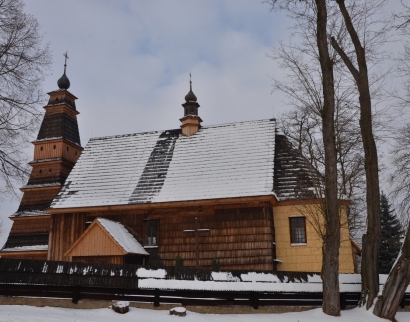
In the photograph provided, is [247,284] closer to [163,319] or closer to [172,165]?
[163,319]

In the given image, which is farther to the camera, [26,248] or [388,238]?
[388,238]

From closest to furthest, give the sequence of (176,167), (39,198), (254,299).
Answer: (254,299)
(176,167)
(39,198)

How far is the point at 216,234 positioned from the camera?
19.5 meters

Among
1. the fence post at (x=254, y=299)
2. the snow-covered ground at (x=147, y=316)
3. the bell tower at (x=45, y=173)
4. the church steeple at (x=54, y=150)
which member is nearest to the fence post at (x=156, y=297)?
the snow-covered ground at (x=147, y=316)

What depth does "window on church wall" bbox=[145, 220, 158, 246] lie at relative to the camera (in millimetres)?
20391

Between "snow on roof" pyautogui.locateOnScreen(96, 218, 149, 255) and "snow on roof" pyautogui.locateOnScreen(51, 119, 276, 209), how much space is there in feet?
4.42

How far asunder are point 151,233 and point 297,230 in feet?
21.8

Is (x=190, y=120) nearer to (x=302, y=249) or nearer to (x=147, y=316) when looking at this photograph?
(x=302, y=249)

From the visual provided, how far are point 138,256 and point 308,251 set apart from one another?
7.40 meters

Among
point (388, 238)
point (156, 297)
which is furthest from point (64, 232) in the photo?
point (388, 238)

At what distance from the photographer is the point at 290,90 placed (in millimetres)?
14023

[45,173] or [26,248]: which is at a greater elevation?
[45,173]

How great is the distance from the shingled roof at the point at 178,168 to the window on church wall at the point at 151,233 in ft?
3.59

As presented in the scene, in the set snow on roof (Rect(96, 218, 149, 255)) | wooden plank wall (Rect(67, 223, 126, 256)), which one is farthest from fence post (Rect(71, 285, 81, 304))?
wooden plank wall (Rect(67, 223, 126, 256))
